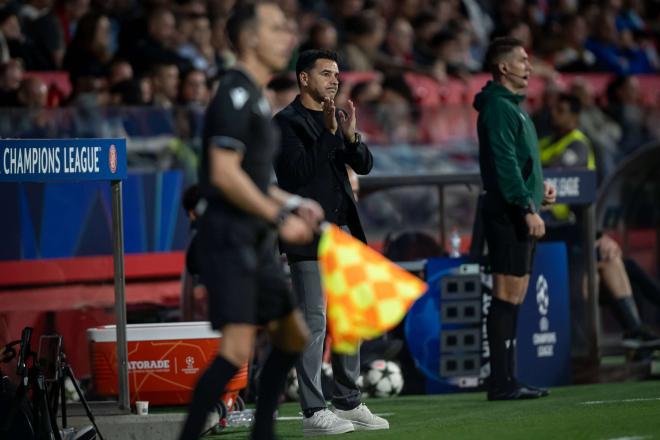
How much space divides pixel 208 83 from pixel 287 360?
7117mm

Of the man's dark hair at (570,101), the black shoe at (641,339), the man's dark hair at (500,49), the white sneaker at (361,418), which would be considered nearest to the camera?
the white sneaker at (361,418)

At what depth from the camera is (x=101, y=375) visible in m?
8.59

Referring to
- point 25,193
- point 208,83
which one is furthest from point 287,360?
point 208,83

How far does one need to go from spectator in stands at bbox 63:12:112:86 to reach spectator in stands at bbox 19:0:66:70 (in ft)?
→ 0.85

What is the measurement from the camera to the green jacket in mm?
8930

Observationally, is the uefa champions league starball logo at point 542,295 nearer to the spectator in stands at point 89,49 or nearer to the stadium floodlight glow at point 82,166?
the stadium floodlight glow at point 82,166

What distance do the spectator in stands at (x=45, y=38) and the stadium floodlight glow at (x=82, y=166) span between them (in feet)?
17.3

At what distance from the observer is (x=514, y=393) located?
30.3ft

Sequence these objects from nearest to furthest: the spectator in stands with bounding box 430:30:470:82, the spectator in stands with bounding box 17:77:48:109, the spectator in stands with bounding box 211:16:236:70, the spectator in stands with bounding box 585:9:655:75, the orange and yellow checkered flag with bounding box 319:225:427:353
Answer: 1. the orange and yellow checkered flag with bounding box 319:225:427:353
2. the spectator in stands with bounding box 17:77:48:109
3. the spectator in stands with bounding box 211:16:236:70
4. the spectator in stands with bounding box 430:30:470:82
5. the spectator in stands with bounding box 585:9:655:75

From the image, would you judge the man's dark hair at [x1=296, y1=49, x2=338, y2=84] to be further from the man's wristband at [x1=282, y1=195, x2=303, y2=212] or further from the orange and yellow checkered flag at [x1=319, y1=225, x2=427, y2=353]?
the man's wristband at [x1=282, y1=195, x2=303, y2=212]

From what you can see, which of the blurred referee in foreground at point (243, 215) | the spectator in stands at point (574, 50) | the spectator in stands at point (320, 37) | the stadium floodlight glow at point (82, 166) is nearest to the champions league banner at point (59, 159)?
the stadium floodlight glow at point (82, 166)

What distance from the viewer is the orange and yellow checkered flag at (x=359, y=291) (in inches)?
233

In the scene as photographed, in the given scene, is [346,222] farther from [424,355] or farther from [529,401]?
[424,355]

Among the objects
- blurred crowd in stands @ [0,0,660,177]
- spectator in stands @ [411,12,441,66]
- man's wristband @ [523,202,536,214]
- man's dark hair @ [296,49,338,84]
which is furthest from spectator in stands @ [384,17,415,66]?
man's dark hair @ [296,49,338,84]
